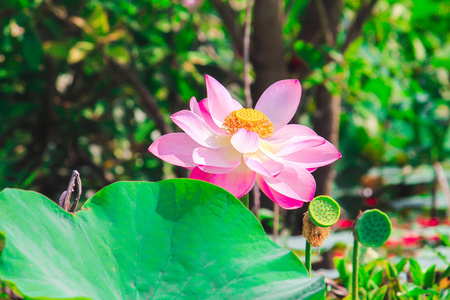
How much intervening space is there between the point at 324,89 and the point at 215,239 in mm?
1381

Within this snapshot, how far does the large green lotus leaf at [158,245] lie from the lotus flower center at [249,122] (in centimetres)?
9

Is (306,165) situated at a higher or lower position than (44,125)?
higher

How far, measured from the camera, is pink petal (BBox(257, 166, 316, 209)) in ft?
1.40

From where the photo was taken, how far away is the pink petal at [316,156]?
1.46 ft

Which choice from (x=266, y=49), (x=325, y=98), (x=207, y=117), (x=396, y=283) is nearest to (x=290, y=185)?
(x=207, y=117)

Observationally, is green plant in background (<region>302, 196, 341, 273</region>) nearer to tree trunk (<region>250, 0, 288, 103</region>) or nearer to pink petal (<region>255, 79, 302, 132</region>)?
pink petal (<region>255, 79, 302, 132</region>)

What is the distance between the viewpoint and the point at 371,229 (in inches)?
15.4

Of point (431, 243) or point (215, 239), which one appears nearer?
point (215, 239)

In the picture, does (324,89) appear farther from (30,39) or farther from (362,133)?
(362,133)

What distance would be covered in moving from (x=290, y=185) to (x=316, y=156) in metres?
0.04

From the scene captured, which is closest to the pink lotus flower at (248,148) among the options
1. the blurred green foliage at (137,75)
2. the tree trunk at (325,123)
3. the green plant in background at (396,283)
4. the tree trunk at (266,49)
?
the green plant in background at (396,283)

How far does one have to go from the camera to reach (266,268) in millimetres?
393

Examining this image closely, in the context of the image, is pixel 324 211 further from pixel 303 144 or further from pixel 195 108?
pixel 195 108

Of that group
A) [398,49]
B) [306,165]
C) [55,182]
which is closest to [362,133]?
[398,49]
